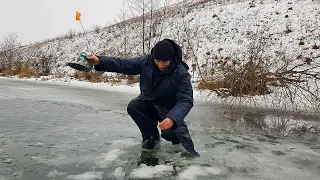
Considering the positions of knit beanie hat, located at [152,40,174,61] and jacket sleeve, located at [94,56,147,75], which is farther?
jacket sleeve, located at [94,56,147,75]

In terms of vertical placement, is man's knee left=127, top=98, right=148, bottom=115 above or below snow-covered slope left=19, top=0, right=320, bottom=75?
below

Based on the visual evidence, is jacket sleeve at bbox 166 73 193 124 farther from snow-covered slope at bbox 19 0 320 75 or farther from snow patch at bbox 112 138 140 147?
snow-covered slope at bbox 19 0 320 75

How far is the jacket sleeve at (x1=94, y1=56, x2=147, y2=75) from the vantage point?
2.95m

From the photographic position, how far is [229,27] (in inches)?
810

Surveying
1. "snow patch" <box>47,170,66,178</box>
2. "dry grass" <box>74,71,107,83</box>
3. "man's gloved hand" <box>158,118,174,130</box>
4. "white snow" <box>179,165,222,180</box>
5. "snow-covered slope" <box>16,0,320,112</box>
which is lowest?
"white snow" <box>179,165,222,180</box>

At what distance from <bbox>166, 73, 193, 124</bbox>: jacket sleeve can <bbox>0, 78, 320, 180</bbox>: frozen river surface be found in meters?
0.42

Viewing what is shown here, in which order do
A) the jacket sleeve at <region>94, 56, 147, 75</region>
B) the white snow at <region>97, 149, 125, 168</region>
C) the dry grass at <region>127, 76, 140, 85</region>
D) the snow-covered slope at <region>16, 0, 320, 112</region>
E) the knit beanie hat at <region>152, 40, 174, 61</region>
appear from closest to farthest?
the white snow at <region>97, 149, 125, 168</region>, the knit beanie hat at <region>152, 40, 174, 61</region>, the jacket sleeve at <region>94, 56, 147, 75</region>, the dry grass at <region>127, 76, 140, 85</region>, the snow-covered slope at <region>16, 0, 320, 112</region>

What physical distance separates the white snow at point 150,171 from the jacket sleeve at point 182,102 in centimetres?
39

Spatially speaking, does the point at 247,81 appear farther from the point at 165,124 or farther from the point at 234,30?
the point at 234,30

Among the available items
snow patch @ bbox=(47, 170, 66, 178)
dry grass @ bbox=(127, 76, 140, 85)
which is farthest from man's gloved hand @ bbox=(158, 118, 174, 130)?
dry grass @ bbox=(127, 76, 140, 85)

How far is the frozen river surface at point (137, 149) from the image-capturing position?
246 cm

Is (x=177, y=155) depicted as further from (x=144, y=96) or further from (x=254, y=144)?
(x=254, y=144)

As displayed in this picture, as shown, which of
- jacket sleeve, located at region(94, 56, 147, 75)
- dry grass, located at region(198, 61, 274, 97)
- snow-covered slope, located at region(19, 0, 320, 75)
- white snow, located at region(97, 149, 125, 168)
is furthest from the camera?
snow-covered slope, located at region(19, 0, 320, 75)

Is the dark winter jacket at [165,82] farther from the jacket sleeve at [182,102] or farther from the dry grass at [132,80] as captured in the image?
the dry grass at [132,80]
